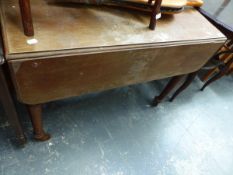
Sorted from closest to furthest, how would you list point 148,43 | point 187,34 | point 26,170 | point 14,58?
point 14,58 < point 148,43 < point 187,34 < point 26,170

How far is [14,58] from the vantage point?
0.61 metres

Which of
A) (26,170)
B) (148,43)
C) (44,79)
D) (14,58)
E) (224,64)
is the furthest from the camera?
(224,64)

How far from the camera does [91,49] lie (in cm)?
73

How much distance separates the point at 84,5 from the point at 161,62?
0.47m

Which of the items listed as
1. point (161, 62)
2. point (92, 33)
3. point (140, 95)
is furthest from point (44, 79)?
point (140, 95)

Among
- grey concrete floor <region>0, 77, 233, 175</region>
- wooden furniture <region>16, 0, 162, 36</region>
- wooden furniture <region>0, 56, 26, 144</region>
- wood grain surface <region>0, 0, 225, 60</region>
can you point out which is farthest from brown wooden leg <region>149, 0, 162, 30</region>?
grey concrete floor <region>0, 77, 233, 175</region>

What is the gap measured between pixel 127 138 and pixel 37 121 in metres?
0.66

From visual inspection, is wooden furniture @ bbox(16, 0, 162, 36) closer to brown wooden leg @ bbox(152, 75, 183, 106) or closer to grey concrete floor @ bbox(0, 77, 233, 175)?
grey concrete floor @ bbox(0, 77, 233, 175)

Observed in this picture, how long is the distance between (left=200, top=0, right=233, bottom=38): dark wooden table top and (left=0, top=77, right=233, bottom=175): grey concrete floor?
2.34 ft

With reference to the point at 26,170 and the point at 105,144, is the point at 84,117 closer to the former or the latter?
the point at 105,144

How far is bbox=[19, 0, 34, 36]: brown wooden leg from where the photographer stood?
604 mm

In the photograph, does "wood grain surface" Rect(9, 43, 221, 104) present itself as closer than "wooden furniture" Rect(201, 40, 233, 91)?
Yes

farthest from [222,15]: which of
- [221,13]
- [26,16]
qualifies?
[26,16]

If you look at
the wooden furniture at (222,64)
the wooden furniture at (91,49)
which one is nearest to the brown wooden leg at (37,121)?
the wooden furniture at (91,49)
